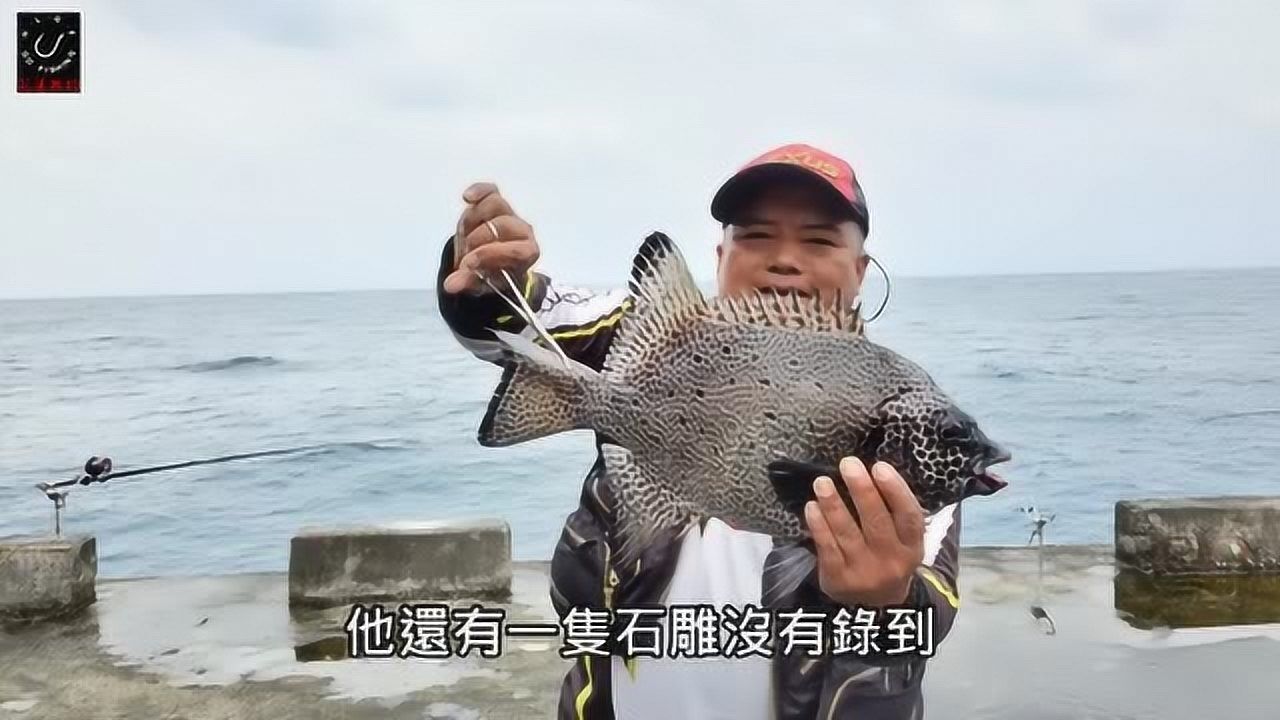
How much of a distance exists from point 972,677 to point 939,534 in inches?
79.7

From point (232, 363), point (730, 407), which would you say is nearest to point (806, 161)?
point (730, 407)

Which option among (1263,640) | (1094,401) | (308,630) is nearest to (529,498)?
(308,630)

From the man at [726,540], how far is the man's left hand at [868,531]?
0.06 metres

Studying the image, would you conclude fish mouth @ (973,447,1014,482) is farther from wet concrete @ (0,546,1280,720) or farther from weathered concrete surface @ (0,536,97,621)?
weathered concrete surface @ (0,536,97,621)

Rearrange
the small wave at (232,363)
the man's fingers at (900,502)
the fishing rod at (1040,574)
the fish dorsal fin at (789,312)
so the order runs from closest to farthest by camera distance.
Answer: the man's fingers at (900,502)
the fish dorsal fin at (789,312)
the fishing rod at (1040,574)
the small wave at (232,363)

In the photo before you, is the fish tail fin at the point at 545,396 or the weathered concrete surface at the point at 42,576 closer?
the fish tail fin at the point at 545,396

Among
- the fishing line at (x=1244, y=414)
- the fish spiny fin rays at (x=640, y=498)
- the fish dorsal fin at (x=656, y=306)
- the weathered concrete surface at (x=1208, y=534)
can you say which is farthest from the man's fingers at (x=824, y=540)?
the fishing line at (x=1244, y=414)

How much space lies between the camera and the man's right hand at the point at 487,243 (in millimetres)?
1537

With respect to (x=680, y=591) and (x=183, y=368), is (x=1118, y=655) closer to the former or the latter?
(x=680, y=591)

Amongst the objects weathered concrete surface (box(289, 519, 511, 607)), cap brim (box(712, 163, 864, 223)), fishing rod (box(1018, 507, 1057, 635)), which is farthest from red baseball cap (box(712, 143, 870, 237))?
weathered concrete surface (box(289, 519, 511, 607))

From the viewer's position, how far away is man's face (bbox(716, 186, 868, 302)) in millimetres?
1541

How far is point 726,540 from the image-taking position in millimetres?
1640

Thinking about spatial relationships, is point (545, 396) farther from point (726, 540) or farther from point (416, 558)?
point (416, 558)

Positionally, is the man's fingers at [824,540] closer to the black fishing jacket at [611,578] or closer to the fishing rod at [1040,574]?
the black fishing jacket at [611,578]
